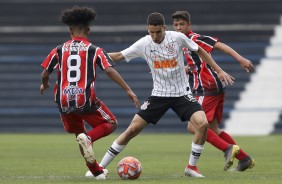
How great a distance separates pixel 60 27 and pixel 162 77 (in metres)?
17.5

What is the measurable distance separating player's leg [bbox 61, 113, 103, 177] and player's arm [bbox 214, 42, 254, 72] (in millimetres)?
1973

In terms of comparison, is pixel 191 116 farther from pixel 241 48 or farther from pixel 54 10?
pixel 54 10

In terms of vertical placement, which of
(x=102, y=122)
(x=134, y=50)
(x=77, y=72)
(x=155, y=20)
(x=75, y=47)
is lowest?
(x=102, y=122)

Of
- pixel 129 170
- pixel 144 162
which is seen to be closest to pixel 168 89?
pixel 129 170

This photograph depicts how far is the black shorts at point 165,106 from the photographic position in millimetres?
10055

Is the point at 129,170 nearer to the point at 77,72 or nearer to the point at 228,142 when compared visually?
the point at 77,72

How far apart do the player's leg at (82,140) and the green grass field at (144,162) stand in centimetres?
16

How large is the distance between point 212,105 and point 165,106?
2016 mm

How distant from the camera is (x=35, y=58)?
26.2 metres

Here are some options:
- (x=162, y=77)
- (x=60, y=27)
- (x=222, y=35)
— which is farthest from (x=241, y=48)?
(x=162, y=77)

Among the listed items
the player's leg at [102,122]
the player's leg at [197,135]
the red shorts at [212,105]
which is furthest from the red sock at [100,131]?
the red shorts at [212,105]

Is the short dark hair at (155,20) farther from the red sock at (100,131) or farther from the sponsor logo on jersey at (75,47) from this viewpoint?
the red sock at (100,131)

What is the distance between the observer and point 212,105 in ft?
39.5

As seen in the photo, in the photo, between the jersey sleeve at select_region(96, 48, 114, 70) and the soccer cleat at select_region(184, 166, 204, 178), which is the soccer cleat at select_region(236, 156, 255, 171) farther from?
the jersey sleeve at select_region(96, 48, 114, 70)
